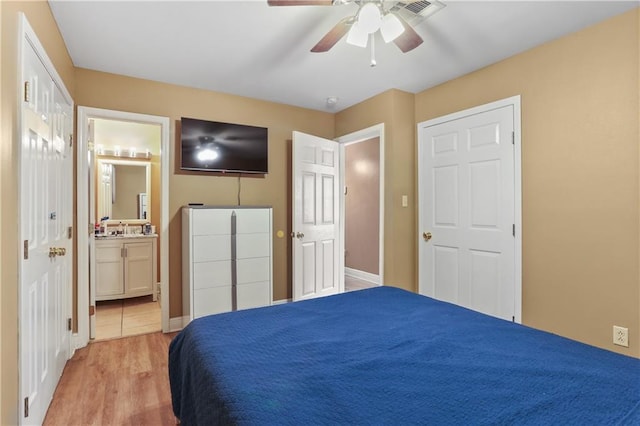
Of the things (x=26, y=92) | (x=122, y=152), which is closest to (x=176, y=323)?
(x=26, y=92)

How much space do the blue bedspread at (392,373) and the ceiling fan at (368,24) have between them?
5.26ft

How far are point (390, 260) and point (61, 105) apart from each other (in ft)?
10.1

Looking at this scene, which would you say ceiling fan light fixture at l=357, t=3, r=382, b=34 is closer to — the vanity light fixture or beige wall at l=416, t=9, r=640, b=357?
beige wall at l=416, t=9, r=640, b=357

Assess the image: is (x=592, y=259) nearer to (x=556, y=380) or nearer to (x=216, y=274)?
(x=556, y=380)

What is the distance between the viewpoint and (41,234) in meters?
1.82

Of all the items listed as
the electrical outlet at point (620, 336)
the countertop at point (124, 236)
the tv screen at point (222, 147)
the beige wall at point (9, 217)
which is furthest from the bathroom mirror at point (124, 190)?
the electrical outlet at point (620, 336)

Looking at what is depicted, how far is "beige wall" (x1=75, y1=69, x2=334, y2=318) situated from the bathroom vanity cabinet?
1.32 metres

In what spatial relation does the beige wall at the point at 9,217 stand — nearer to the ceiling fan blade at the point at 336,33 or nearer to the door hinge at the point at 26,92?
the door hinge at the point at 26,92

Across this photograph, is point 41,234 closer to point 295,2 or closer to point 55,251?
point 55,251

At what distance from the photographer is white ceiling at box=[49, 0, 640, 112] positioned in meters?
2.11

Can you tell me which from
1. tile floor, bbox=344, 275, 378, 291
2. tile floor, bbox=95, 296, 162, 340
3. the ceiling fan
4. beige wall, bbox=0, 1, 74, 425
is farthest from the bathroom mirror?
the ceiling fan

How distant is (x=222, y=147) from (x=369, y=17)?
2141mm

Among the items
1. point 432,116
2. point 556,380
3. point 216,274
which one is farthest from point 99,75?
point 556,380

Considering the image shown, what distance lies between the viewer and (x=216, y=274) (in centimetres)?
316
